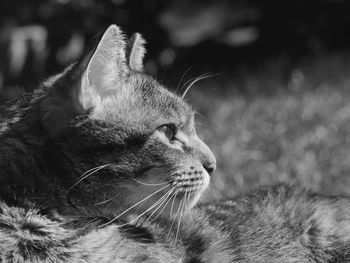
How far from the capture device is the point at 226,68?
6734 millimetres

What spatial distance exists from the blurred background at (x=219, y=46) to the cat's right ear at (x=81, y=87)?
2587 mm

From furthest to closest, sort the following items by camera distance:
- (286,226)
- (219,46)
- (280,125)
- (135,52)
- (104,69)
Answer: (219,46), (280,125), (135,52), (286,226), (104,69)

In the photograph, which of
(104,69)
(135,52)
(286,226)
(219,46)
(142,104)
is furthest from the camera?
(219,46)

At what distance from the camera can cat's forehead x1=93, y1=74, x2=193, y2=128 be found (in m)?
2.50

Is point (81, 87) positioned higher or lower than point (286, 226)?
higher

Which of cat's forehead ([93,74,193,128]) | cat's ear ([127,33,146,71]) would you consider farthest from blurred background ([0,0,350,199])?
cat's forehead ([93,74,193,128])

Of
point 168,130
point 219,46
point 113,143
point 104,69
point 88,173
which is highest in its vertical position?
point 219,46

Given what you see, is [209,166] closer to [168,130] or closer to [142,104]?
[168,130]

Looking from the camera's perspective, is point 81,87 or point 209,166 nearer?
point 81,87

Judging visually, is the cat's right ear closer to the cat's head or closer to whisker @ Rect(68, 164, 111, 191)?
the cat's head

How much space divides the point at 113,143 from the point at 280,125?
252 centimetres

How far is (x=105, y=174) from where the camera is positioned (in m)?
2.38

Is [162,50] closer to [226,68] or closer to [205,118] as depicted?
[226,68]

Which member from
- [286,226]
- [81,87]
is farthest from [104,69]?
[286,226]
